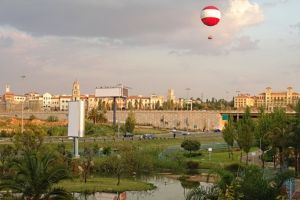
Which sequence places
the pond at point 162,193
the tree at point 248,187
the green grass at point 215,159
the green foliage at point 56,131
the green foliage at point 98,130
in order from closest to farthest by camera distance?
the tree at point 248,187 → the pond at point 162,193 → the green grass at point 215,159 → the green foliage at point 56,131 → the green foliage at point 98,130

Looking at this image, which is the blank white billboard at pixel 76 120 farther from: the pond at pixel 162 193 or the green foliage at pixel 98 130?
the green foliage at pixel 98 130

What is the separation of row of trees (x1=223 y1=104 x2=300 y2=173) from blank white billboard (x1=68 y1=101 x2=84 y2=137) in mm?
14740

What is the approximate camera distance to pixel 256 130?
4538 cm

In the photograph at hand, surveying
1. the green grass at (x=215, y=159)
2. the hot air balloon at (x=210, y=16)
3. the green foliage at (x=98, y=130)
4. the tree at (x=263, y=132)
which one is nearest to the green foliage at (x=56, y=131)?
the green foliage at (x=98, y=130)

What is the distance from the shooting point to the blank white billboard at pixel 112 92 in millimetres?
112000

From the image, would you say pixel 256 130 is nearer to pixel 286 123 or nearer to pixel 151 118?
pixel 286 123

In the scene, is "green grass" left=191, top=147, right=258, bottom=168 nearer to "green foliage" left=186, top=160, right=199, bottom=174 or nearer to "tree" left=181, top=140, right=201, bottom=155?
"green foliage" left=186, top=160, right=199, bottom=174

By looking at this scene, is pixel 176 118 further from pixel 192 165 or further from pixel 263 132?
pixel 263 132

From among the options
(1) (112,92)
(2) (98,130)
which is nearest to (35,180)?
(2) (98,130)

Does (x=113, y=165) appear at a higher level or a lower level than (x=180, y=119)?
lower

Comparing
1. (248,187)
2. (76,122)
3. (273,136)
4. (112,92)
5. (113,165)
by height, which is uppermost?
(112,92)

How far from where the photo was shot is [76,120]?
44.5 m

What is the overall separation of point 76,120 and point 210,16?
18121 millimetres

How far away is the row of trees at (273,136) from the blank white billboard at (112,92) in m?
63.3
